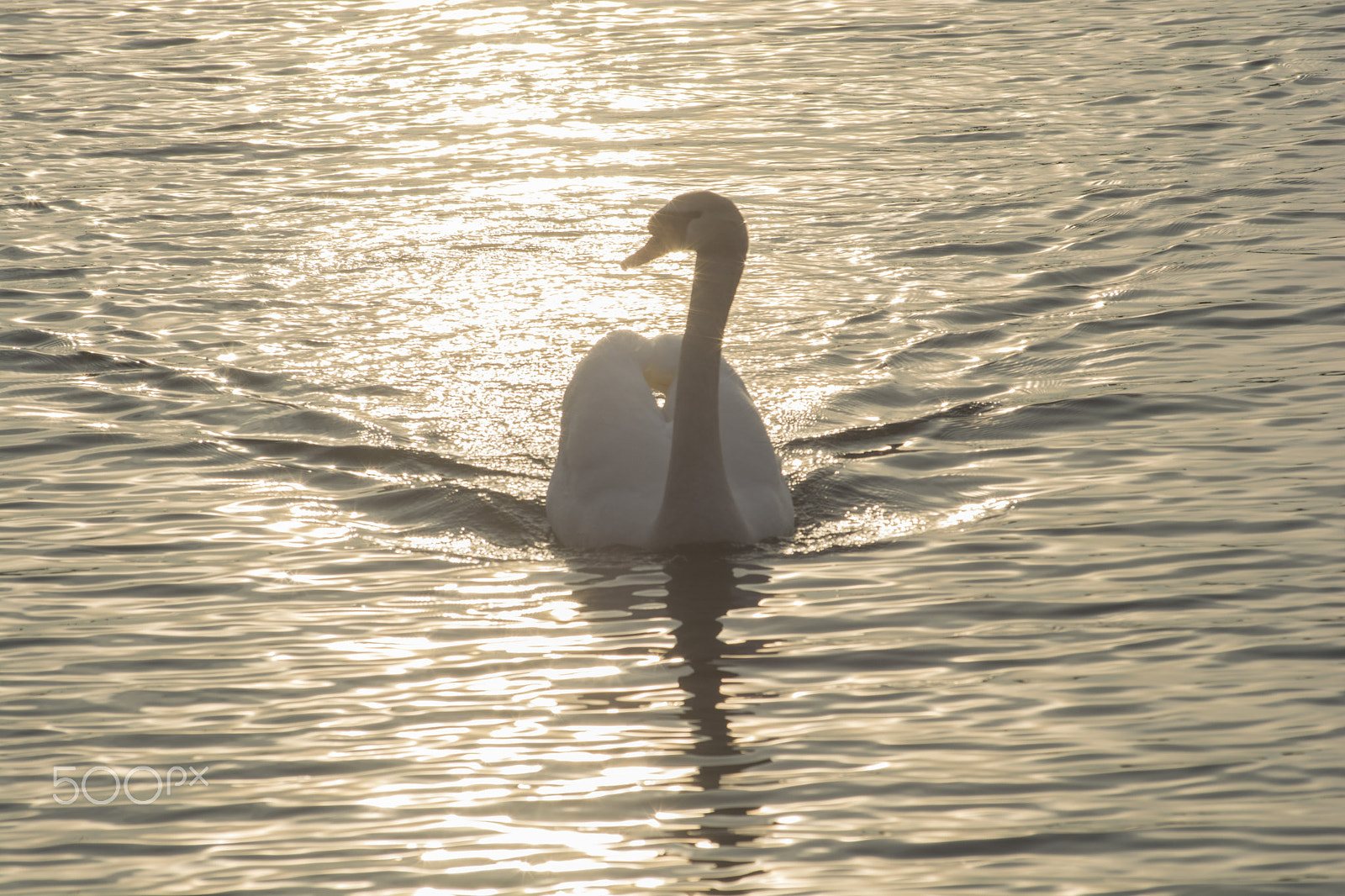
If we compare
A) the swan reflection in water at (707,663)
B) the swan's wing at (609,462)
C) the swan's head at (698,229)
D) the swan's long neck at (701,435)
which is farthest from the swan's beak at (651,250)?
the swan reflection in water at (707,663)

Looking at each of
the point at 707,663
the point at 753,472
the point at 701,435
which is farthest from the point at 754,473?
the point at 707,663

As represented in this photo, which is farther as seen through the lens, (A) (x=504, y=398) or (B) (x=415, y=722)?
(A) (x=504, y=398)

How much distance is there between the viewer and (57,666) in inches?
296

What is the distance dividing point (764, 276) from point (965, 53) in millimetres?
9288

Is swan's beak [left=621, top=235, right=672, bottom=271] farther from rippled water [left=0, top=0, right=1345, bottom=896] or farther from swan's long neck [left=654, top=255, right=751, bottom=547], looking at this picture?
rippled water [left=0, top=0, right=1345, bottom=896]

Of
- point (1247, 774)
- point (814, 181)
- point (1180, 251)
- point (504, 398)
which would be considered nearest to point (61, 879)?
point (1247, 774)

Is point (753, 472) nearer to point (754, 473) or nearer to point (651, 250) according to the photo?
point (754, 473)

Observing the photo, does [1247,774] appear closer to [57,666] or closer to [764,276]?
[57,666]

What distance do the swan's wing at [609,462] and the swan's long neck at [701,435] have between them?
24 cm

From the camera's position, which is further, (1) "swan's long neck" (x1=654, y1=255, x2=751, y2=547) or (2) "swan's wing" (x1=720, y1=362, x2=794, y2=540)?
(2) "swan's wing" (x1=720, y1=362, x2=794, y2=540)

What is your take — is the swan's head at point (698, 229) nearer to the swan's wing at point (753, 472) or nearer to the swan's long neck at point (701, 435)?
the swan's long neck at point (701, 435)

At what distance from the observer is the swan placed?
856 centimetres

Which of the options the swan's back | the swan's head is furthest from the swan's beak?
the swan's back

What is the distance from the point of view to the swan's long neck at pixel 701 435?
8.55 meters
